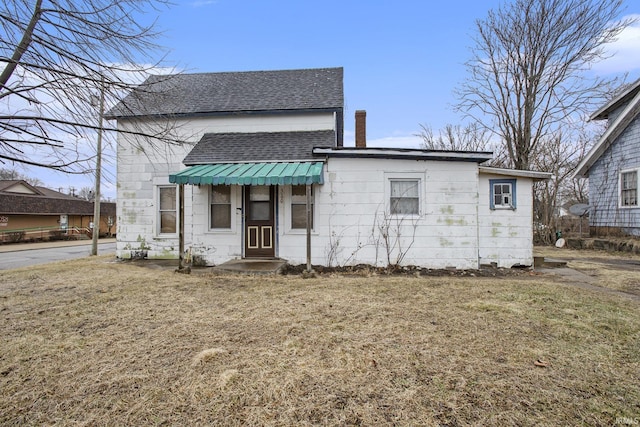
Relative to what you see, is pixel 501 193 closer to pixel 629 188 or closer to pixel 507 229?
pixel 507 229

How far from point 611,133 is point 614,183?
81.7 inches

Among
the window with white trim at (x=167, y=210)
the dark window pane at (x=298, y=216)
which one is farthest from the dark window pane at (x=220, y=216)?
the dark window pane at (x=298, y=216)

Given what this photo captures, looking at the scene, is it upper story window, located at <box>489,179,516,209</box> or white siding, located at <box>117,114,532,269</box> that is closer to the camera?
white siding, located at <box>117,114,532,269</box>

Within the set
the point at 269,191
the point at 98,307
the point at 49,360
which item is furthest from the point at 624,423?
the point at 269,191

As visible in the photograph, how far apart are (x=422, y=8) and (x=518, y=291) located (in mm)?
9967

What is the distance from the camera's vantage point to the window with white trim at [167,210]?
10328 mm

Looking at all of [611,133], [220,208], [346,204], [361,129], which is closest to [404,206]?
[346,204]

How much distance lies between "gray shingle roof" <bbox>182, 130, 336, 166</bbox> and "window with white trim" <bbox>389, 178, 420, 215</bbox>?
7.90ft

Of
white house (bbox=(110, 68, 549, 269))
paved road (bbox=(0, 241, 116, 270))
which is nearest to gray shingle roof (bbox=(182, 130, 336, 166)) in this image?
white house (bbox=(110, 68, 549, 269))

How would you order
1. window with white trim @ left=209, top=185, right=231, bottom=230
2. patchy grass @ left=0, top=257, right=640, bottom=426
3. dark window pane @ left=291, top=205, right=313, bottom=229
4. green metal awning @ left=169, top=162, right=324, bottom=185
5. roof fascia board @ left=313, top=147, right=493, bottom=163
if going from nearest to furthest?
patchy grass @ left=0, top=257, right=640, bottom=426 → green metal awning @ left=169, top=162, right=324, bottom=185 → roof fascia board @ left=313, top=147, right=493, bottom=163 → dark window pane @ left=291, top=205, right=313, bottom=229 → window with white trim @ left=209, top=185, right=231, bottom=230

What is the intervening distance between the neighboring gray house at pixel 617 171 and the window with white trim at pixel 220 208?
594 inches

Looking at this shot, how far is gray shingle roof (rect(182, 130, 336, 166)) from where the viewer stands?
920 cm

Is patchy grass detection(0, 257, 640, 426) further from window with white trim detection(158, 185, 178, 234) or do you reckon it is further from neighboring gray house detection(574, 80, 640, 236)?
neighboring gray house detection(574, 80, 640, 236)

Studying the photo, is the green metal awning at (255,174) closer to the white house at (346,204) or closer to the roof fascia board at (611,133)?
the white house at (346,204)
